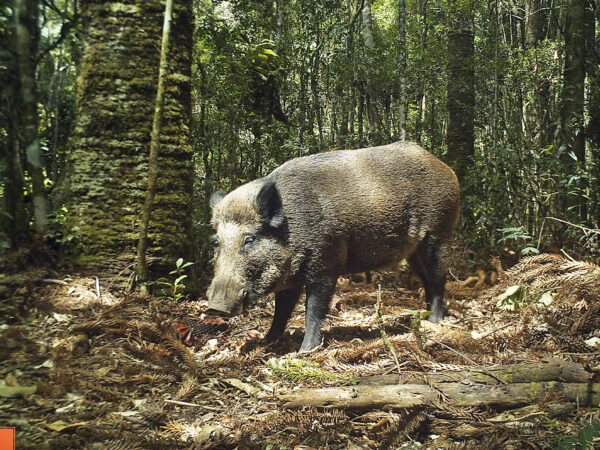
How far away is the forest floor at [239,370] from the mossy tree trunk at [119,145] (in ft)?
1.37

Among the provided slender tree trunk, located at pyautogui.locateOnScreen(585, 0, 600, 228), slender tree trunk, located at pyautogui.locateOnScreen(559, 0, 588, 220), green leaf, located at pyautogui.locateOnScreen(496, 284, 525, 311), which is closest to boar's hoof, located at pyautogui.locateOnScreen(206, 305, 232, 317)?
green leaf, located at pyautogui.locateOnScreen(496, 284, 525, 311)

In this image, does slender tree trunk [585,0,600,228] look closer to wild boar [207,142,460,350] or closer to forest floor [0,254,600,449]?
wild boar [207,142,460,350]

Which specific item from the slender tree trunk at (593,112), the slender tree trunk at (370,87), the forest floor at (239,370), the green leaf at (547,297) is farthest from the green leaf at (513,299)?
the slender tree trunk at (370,87)

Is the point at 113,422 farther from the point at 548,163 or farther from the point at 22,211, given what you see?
the point at 548,163

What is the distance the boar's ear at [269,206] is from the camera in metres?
3.48

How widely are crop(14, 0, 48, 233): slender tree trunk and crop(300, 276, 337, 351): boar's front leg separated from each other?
229 centimetres

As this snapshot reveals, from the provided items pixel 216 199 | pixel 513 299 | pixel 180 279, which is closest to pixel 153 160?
pixel 216 199

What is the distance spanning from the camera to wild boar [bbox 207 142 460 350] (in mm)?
3428

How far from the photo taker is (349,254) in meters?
3.86

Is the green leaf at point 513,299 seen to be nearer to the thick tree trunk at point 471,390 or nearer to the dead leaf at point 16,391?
the thick tree trunk at point 471,390

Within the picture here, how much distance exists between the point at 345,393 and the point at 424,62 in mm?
8584

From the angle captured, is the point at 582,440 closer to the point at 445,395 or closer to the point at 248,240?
the point at 445,395

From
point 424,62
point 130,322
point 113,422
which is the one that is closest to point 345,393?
point 113,422

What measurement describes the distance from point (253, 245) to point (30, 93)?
6.61 ft
